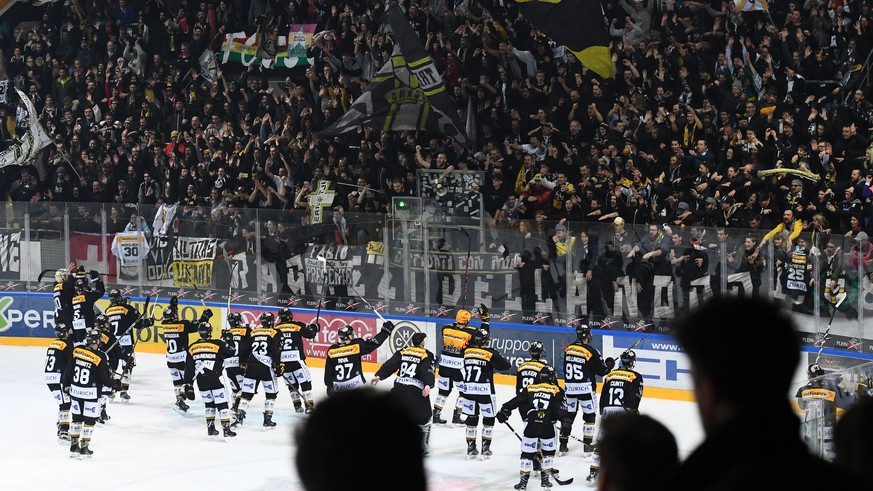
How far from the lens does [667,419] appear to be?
1511 centimetres

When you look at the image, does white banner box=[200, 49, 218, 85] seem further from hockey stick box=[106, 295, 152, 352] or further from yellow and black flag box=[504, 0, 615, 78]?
yellow and black flag box=[504, 0, 615, 78]

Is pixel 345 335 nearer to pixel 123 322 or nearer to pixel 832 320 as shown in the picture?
pixel 123 322

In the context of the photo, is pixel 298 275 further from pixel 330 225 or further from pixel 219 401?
pixel 219 401

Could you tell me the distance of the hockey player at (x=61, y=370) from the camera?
14734 mm

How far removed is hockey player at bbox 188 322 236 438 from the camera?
1474cm

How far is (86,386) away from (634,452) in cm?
1202

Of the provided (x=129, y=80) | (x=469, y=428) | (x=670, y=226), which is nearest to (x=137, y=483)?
(x=469, y=428)

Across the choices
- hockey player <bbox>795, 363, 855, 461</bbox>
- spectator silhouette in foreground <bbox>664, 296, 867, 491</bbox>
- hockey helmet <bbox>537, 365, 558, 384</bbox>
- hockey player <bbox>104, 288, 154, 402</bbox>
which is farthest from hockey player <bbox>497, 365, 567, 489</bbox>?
spectator silhouette in foreground <bbox>664, 296, 867, 491</bbox>

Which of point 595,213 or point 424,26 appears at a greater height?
point 424,26

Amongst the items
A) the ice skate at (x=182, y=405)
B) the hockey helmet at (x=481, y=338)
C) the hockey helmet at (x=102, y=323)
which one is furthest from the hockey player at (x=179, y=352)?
the hockey helmet at (x=481, y=338)

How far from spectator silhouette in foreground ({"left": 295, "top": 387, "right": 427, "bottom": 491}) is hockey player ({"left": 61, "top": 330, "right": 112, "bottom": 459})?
12.4m

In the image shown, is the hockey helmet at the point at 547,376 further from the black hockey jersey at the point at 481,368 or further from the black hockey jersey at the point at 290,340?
the black hockey jersey at the point at 290,340

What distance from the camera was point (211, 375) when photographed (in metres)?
14.7

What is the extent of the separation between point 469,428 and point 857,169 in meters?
6.21
